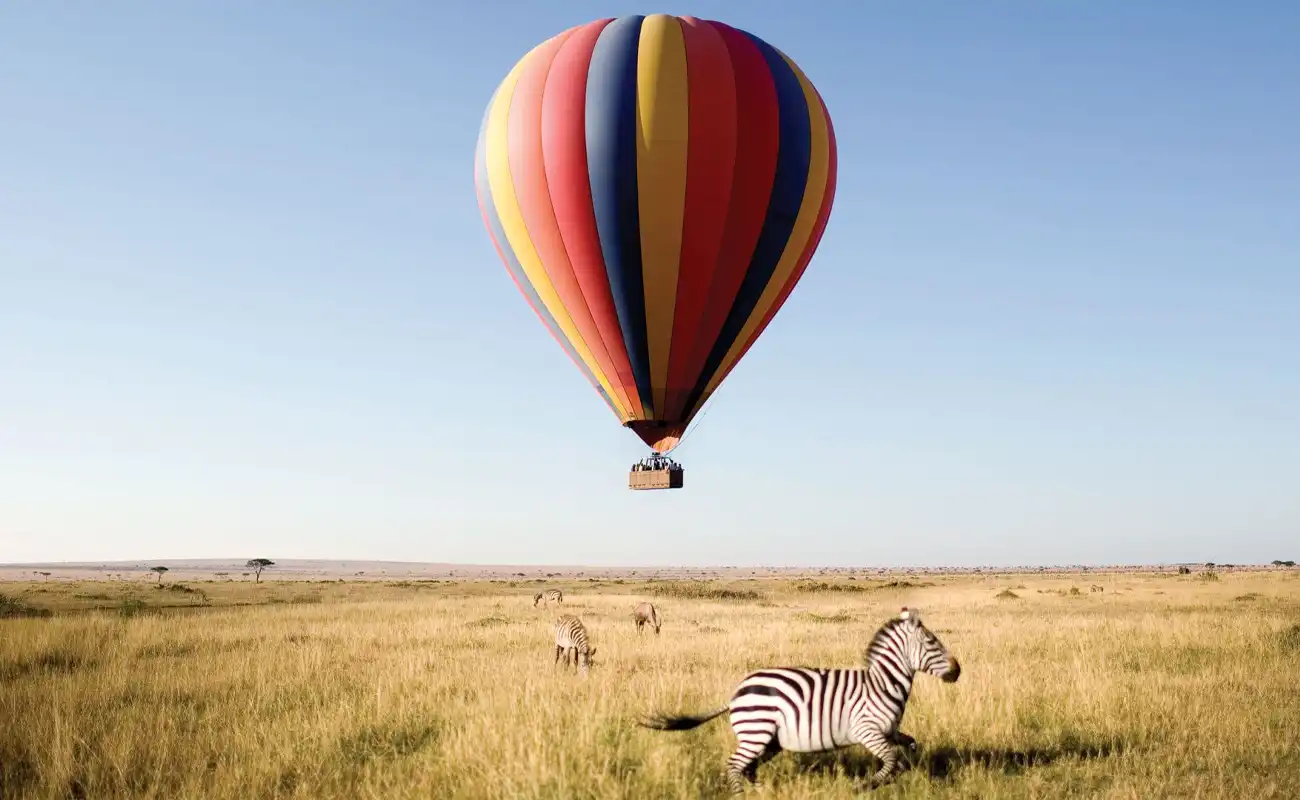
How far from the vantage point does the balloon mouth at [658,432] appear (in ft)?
73.0

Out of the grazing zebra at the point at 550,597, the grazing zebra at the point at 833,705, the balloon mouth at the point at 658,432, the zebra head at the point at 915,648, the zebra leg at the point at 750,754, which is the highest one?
the balloon mouth at the point at 658,432

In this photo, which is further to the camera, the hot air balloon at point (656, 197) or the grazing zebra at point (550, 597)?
the grazing zebra at point (550, 597)

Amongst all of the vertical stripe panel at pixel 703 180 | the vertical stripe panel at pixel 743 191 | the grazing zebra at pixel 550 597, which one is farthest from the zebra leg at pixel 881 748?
the grazing zebra at pixel 550 597

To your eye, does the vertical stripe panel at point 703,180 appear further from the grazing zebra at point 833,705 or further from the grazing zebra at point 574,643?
the grazing zebra at point 833,705

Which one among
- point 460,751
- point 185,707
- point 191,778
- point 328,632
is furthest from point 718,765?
point 328,632

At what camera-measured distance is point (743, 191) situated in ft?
68.9

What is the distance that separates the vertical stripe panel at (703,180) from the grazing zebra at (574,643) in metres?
7.53

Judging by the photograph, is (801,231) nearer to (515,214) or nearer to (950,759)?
(515,214)

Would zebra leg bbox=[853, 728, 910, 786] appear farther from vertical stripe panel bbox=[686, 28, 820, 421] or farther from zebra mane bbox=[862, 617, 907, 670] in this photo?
vertical stripe panel bbox=[686, 28, 820, 421]

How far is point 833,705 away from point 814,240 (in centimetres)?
1808

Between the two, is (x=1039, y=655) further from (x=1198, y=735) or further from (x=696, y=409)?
(x=696, y=409)

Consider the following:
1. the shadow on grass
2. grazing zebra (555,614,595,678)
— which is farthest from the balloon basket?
the shadow on grass

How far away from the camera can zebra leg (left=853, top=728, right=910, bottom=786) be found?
6762 mm

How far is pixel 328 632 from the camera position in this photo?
23.3 meters
